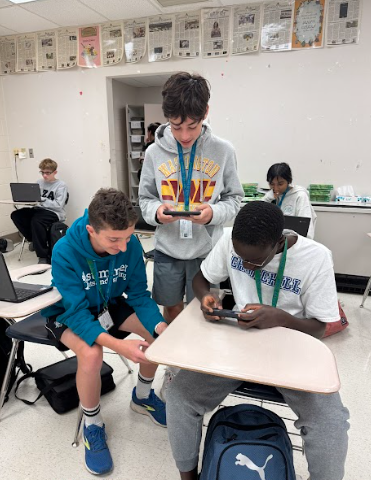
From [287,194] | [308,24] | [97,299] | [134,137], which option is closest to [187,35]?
[308,24]

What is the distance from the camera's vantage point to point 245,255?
1.09 metres

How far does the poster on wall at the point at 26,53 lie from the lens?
4534 mm

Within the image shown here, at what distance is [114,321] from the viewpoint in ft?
5.27

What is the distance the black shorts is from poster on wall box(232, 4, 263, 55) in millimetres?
3214

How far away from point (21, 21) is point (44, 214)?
92.4 inches

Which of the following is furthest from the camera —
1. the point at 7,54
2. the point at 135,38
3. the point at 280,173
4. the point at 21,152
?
the point at 21,152

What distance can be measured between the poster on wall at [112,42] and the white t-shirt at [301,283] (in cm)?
384

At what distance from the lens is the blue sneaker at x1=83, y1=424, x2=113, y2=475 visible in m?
1.39

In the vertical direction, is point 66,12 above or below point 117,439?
above

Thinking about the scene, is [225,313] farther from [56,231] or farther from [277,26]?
[277,26]

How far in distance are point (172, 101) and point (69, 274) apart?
81 cm

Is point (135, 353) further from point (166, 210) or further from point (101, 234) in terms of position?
point (166, 210)

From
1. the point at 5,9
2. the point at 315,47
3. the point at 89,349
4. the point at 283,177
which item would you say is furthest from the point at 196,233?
the point at 5,9

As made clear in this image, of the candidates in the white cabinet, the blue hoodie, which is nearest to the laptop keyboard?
the blue hoodie
